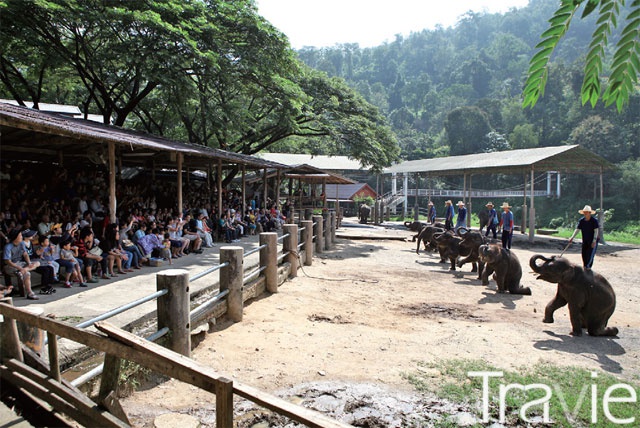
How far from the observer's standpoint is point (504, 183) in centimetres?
4603

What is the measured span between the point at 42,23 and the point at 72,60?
2116 mm

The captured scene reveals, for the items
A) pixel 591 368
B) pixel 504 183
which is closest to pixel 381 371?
pixel 591 368

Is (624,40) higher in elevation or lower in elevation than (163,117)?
lower

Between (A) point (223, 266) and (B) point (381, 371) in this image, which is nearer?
(B) point (381, 371)

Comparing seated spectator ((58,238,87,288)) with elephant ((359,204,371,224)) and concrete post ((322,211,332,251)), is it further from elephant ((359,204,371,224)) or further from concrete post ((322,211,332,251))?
elephant ((359,204,371,224))

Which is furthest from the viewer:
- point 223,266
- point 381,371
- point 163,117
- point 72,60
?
point 163,117

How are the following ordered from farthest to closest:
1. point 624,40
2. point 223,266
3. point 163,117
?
1. point 163,117
2. point 223,266
3. point 624,40

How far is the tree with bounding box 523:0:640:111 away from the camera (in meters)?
1.50

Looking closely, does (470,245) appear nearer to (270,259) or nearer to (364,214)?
(270,259)

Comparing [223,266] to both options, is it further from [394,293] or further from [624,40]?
[624,40]

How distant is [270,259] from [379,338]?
2.91 metres

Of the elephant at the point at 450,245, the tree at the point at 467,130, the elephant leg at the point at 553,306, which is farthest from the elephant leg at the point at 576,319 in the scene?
the tree at the point at 467,130

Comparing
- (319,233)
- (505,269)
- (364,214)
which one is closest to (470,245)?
(505,269)

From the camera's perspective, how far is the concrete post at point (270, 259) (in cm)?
848
